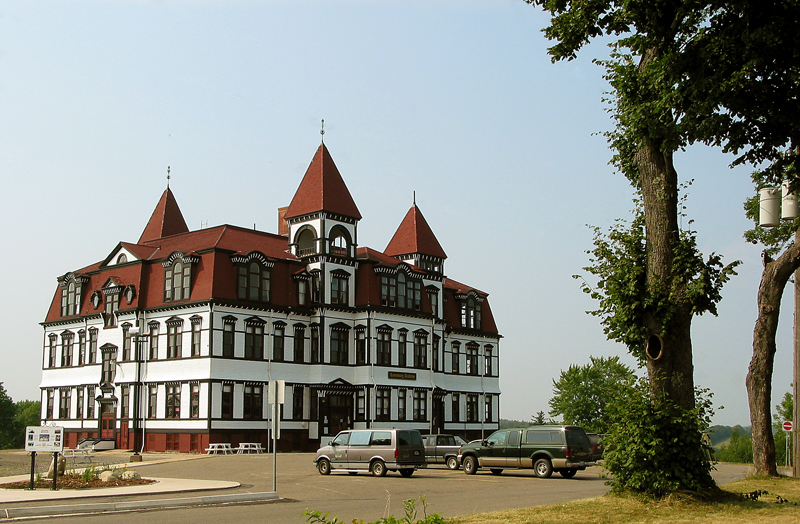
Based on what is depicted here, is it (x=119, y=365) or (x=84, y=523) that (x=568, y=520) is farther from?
(x=119, y=365)

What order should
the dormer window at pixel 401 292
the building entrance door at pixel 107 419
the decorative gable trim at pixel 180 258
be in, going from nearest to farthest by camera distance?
the decorative gable trim at pixel 180 258
the building entrance door at pixel 107 419
the dormer window at pixel 401 292

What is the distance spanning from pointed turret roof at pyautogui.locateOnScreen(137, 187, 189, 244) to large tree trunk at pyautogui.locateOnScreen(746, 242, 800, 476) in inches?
1895

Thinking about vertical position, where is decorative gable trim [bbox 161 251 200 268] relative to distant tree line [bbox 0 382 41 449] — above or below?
above

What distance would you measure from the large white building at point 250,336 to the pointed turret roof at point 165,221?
18 centimetres

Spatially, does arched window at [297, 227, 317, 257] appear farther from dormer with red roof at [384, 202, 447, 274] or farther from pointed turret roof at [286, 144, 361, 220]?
dormer with red roof at [384, 202, 447, 274]

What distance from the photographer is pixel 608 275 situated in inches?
698

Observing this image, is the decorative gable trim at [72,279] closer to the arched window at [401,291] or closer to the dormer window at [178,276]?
the dormer window at [178,276]

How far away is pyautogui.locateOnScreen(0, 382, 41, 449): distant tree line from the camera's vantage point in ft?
256

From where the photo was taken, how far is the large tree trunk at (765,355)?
22672 mm

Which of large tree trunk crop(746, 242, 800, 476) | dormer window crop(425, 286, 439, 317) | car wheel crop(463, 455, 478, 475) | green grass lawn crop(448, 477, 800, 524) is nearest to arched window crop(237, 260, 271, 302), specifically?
dormer window crop(425, 286, 439, 317)

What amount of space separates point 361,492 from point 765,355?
474 inches

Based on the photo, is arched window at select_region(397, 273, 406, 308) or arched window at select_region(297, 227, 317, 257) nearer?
arched window at select_region(297, 227, 317, 257)

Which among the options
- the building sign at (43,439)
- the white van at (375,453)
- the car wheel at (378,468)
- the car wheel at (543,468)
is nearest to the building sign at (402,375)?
the white van at (375,453)

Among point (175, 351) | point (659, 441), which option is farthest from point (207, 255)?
point (659, 441)
